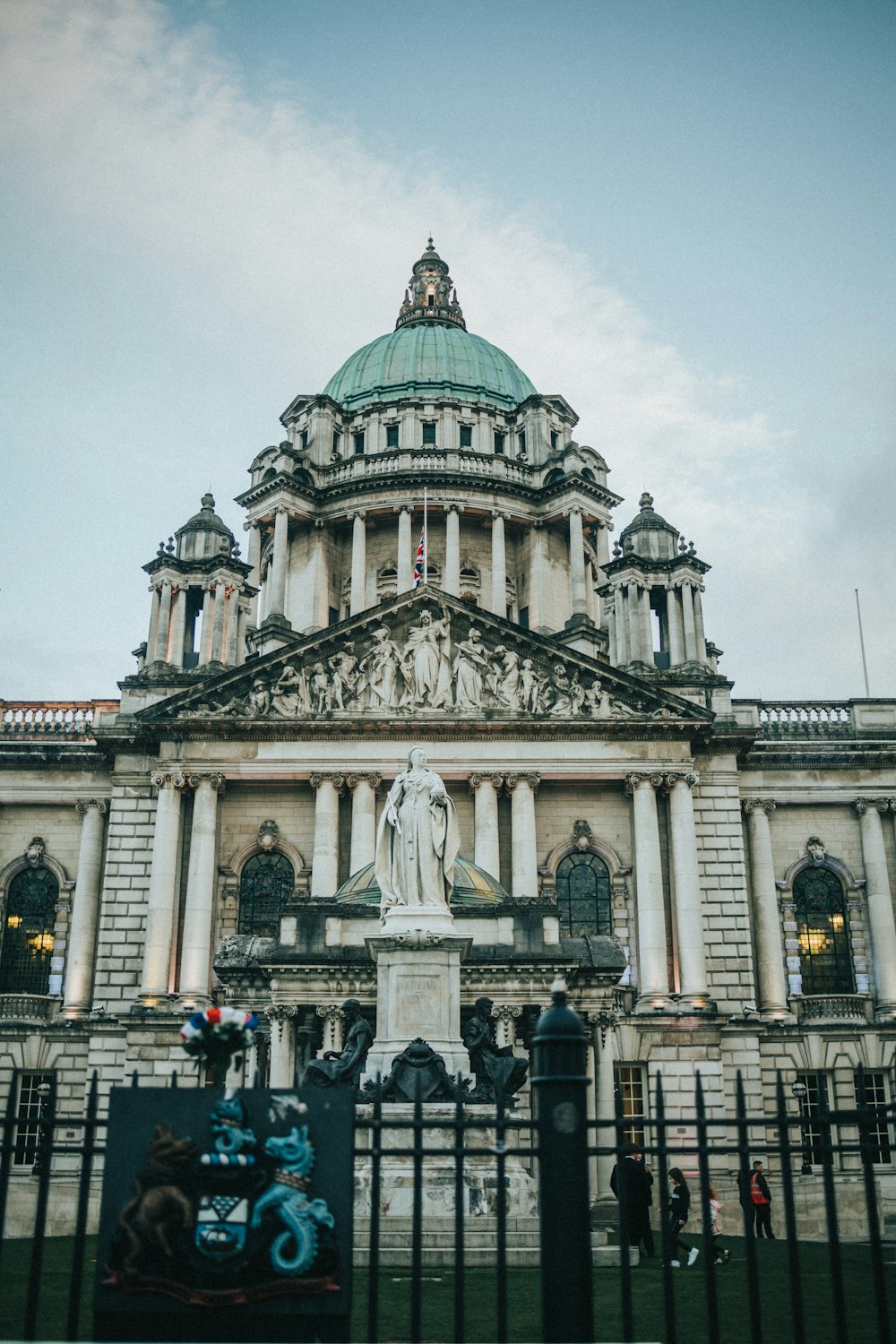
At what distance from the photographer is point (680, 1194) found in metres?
23.8

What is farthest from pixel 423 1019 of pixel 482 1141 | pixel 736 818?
pixel 736 818

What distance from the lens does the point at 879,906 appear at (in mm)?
43312

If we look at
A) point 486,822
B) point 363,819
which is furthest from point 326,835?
point 486,822

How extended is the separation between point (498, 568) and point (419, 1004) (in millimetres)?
41797

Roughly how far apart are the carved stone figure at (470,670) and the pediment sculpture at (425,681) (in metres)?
0.03

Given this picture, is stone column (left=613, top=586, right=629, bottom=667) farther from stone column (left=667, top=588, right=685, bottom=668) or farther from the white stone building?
stone column (left=667, top=588, right=685, bottom=668)

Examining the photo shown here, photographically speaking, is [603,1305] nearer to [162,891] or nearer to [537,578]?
[162,891]

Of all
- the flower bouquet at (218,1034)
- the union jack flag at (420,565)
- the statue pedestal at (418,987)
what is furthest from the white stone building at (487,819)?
the flower bouquet at (218,1034)

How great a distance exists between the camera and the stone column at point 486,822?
39.8m

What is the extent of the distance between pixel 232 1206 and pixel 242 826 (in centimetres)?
3513

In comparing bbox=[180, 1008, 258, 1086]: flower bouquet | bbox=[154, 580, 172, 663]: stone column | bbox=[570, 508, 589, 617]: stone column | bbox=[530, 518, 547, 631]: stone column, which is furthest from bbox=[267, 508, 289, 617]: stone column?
bbox=[180, 1008, 258, 1086]: flower bouquet

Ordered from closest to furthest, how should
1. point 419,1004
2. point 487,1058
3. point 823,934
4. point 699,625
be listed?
point 487,1058, point 419,1004, point 823,934, point 699,625

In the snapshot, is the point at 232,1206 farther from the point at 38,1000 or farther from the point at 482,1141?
the point at 38,1000

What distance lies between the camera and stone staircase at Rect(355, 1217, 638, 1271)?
1496cm
